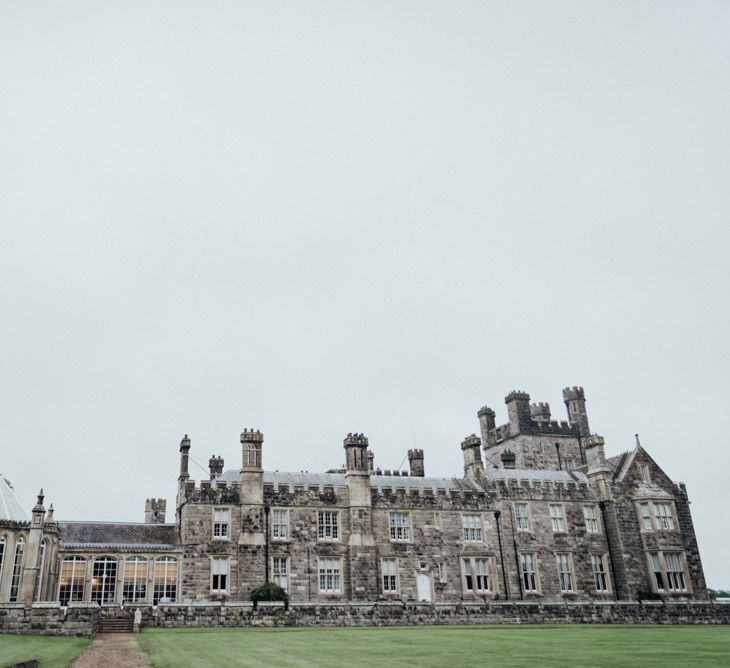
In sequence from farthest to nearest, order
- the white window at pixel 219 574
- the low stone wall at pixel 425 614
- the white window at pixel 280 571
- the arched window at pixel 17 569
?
the white window at pixel 280 571
the white window at pixel 219 574
the arched window at pixel 17 569
the low stone wall at pixel 425 614

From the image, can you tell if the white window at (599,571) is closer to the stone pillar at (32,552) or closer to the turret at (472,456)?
the turret at (472,456)

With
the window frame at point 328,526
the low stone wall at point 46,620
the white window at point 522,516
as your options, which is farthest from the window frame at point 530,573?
the low stone wall at point 46,620

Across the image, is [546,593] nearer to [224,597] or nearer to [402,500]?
[402,500]

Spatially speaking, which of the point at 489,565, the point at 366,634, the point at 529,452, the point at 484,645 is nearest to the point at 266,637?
the point at 366,634

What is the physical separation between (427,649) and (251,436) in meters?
26.4

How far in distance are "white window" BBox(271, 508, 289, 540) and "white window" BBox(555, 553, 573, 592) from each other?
19.6 metres

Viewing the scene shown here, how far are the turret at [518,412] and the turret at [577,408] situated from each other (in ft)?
15.5

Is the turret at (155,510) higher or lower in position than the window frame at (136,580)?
higher

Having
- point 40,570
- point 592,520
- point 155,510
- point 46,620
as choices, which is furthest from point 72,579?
point 592,520

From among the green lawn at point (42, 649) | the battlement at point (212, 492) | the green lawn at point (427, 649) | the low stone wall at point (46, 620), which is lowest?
the green lawn at point (427, 649)

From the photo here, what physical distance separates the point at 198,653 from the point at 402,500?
93.3 feet

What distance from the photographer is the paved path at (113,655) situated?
60.4ft

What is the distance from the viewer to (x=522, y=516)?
4916cm

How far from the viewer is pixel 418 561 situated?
46.0 metres
